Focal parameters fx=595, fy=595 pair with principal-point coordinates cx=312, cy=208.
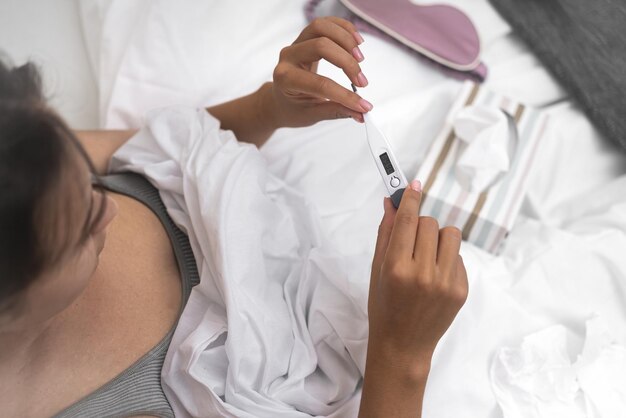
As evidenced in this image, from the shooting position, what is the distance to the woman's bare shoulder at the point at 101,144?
797mm

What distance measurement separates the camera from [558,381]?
27.0 inches

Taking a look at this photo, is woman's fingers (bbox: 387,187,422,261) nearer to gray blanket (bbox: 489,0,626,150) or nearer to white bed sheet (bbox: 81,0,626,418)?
white bed sheet (bbox: 81,0,626,418)

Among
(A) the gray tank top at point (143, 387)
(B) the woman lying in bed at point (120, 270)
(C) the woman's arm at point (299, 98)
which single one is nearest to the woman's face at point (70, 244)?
(B) the woman lying in bed at point (120, 270)

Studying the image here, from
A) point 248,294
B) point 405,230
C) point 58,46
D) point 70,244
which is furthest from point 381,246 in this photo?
point 58,46

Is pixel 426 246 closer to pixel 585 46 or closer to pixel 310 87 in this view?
pixel 310 87

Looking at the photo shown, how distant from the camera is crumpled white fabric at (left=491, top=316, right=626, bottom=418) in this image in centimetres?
67

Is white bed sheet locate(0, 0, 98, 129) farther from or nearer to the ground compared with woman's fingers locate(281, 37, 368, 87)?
nearer to the ground

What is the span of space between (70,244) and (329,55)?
13.2 inches

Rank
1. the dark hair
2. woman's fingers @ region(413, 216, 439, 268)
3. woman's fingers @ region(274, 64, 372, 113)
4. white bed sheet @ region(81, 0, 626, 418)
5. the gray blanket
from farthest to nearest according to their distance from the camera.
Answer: the gray blanket
white bed sheet @ region(81, 0, 626, 418)
woman's fingers @ region(274, 64, 372, 113)
woman's fingers @ region(413, 216, 439, 268)
the dark hair

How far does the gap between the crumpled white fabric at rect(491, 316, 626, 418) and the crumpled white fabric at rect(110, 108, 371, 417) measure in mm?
175

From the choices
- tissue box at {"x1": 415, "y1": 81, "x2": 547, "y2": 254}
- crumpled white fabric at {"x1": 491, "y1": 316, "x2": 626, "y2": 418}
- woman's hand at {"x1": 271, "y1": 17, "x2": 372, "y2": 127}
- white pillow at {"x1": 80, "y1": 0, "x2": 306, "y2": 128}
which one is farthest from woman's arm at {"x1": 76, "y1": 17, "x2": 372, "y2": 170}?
crumpled white fabric at {"x1": 491, "y1": 316, "x2": 626, "y2": 418}

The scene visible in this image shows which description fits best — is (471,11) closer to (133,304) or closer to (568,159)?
(568,159)

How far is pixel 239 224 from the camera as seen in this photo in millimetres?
670

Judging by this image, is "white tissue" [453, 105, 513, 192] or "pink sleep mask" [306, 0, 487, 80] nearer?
"white tissue" [453, 105, 513, 192]
